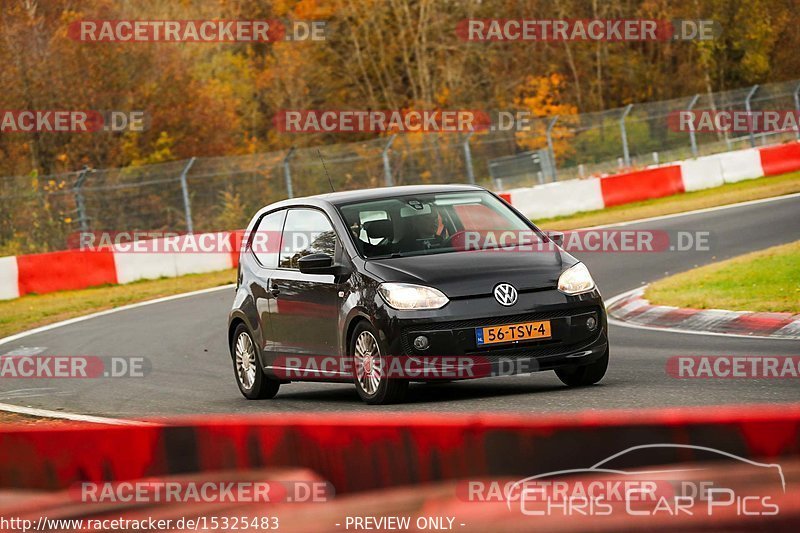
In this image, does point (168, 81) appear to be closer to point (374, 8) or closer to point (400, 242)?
point (374, 8)

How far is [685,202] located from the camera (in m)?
30.6

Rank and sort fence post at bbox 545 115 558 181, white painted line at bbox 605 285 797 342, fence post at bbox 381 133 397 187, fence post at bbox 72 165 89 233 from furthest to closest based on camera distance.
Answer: fence post at bbox 545 115 558 181 → fence post at bbox 381 133 397 187 → fence post at bbox 72 165 89 233 → white painted line at bbox 605 285 797 342

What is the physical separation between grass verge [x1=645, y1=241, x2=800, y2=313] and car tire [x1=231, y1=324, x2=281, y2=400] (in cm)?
487

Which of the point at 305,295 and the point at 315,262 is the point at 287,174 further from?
the point at 315,262

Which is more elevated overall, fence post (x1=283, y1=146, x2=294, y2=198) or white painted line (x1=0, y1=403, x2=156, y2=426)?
fence post (x1=283, y1=146, x2=294, y2=198)

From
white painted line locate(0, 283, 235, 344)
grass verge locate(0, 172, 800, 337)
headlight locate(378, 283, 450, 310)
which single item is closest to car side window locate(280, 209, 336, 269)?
headlight locate(378, 283, 450, 310)

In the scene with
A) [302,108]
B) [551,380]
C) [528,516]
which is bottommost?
[551,380]

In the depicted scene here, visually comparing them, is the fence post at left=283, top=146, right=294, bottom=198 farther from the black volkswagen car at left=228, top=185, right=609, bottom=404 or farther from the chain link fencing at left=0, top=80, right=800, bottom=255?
the black volkswagen car at left=228, top=185, right=609, bottom=404

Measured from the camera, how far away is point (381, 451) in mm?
5352

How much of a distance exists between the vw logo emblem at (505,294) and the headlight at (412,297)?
356 millimetres

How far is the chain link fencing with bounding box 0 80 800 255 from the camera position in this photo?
3030 centimetres

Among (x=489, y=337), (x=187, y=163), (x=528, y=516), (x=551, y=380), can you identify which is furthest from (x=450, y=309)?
(x=187, y=163)

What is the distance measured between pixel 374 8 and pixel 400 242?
42.2m

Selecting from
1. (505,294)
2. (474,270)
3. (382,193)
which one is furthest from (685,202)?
(505,294)
